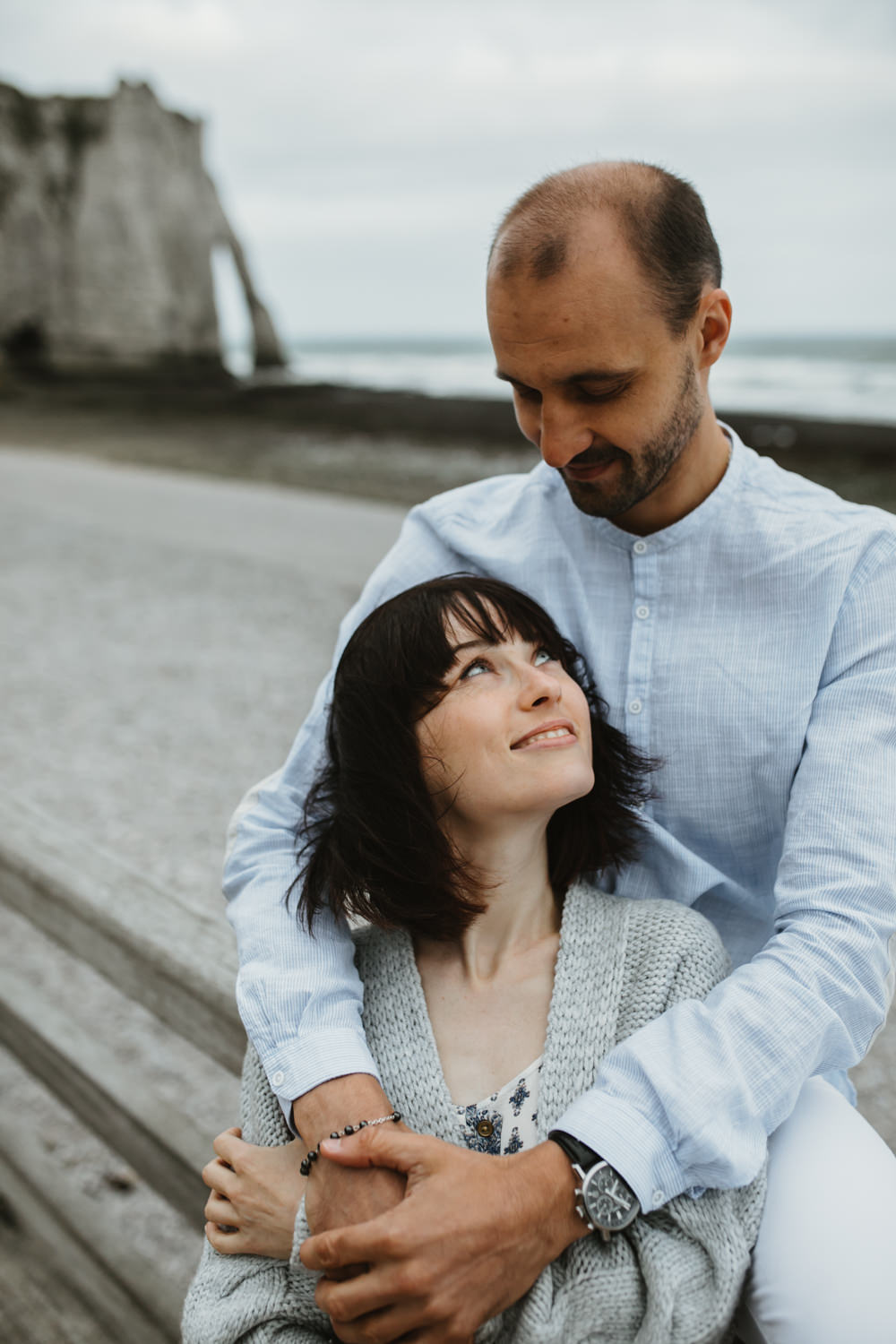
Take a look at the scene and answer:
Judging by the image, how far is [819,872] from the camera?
1529mm

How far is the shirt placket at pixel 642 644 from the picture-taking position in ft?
6.06

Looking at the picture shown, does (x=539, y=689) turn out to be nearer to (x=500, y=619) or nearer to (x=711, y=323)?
(x=500, y=619)

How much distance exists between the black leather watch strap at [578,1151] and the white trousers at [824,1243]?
0.79 ft

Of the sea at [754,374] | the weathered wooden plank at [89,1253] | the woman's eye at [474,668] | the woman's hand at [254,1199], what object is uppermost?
the woman's eye at [474,668]

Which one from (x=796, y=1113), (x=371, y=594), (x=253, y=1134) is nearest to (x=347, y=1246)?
(x=253, y=1134)

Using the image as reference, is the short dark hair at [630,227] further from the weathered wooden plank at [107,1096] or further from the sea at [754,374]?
the sea at [754,374]

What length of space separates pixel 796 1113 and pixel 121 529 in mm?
9666

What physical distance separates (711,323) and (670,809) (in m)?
0.82

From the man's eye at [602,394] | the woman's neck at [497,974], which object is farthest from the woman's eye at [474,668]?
the man's eye at [602,394]

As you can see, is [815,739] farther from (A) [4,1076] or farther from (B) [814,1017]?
(A) [4,1076]

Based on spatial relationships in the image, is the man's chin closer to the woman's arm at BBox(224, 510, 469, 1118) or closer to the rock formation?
the woman's arm at BBox(224, 510, 469, 1118)

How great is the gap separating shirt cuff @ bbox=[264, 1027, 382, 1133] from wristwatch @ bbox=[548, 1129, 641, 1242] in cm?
32

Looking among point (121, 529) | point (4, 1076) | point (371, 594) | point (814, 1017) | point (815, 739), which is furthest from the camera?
point (121, 529)

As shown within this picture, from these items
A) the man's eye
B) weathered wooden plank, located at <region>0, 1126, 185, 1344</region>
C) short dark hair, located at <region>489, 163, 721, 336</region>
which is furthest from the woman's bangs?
weathered wooden plank, located at <region>0, 1126, 185, 1344</region>
